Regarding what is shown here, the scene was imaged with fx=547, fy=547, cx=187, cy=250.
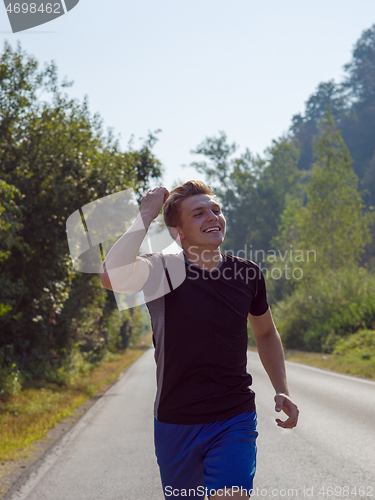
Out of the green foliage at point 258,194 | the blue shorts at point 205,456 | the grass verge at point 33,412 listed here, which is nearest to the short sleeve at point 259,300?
the blue shorts at point 205,456

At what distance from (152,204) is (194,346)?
69 centimetres

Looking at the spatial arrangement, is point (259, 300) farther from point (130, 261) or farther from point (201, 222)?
point (130, 261)

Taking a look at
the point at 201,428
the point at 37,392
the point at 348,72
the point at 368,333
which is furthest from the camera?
the point at 348,72

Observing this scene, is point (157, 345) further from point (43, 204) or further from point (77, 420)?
point (43, 204)

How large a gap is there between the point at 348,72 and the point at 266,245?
36548mm

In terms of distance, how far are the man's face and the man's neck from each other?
0.10 feet

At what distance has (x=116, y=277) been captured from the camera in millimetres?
2400

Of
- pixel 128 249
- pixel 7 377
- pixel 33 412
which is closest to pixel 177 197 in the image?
pixel 128 249

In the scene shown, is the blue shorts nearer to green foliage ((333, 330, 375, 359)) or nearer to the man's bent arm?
the man's bent arm

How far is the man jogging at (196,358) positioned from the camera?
2508mm

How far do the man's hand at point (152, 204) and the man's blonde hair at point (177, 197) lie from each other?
0.12 metres

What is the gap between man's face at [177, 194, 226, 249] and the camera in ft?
8.82

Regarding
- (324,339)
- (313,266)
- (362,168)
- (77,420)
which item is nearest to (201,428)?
(77,420)

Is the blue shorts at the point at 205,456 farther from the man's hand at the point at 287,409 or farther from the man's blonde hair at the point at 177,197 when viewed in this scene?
the man's blonde hair at the point at 177,197
